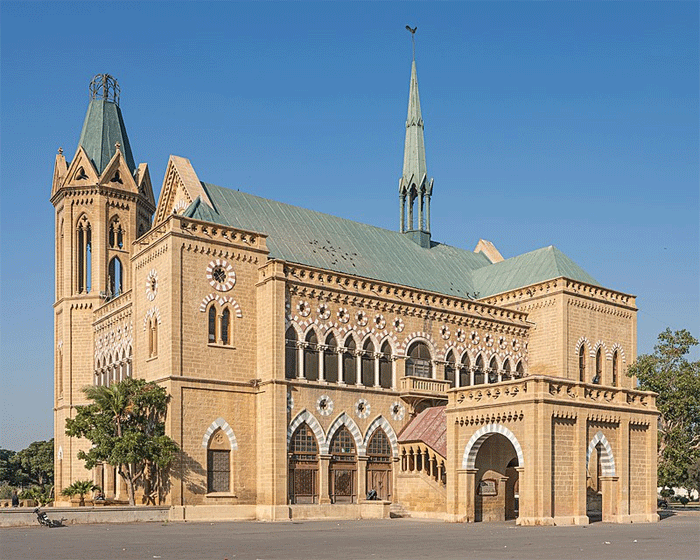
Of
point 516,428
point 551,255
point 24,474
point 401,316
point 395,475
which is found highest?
point 551,255

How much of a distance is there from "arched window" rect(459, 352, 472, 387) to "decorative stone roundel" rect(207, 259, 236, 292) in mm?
15328

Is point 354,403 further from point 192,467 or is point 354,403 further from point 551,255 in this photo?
point 551,255

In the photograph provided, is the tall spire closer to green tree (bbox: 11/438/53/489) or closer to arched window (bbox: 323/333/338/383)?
arched window (bbox: 323/333/338/383)

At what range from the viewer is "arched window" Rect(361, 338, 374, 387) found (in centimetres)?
4700

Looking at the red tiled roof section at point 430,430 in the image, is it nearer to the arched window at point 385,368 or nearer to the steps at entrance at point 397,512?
the arched window at point 385,368

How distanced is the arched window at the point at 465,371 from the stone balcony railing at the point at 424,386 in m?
2.01

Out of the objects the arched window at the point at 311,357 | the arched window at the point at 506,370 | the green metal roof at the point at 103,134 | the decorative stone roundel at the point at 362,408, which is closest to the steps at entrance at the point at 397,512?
the decorative stone roundel at the point at 362,408

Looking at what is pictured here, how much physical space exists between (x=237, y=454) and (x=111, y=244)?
20.6m

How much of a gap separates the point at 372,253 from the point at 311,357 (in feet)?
36.3

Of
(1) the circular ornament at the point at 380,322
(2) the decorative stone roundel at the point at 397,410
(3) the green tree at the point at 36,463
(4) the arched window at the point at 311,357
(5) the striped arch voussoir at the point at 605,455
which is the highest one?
(1) the circular ornament at the point at 380,322

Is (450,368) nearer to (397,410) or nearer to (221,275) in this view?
(397,410)

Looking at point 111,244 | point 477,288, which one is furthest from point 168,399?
point 477,288

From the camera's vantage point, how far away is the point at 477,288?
2314 inches

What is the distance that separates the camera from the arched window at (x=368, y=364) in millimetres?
47000
